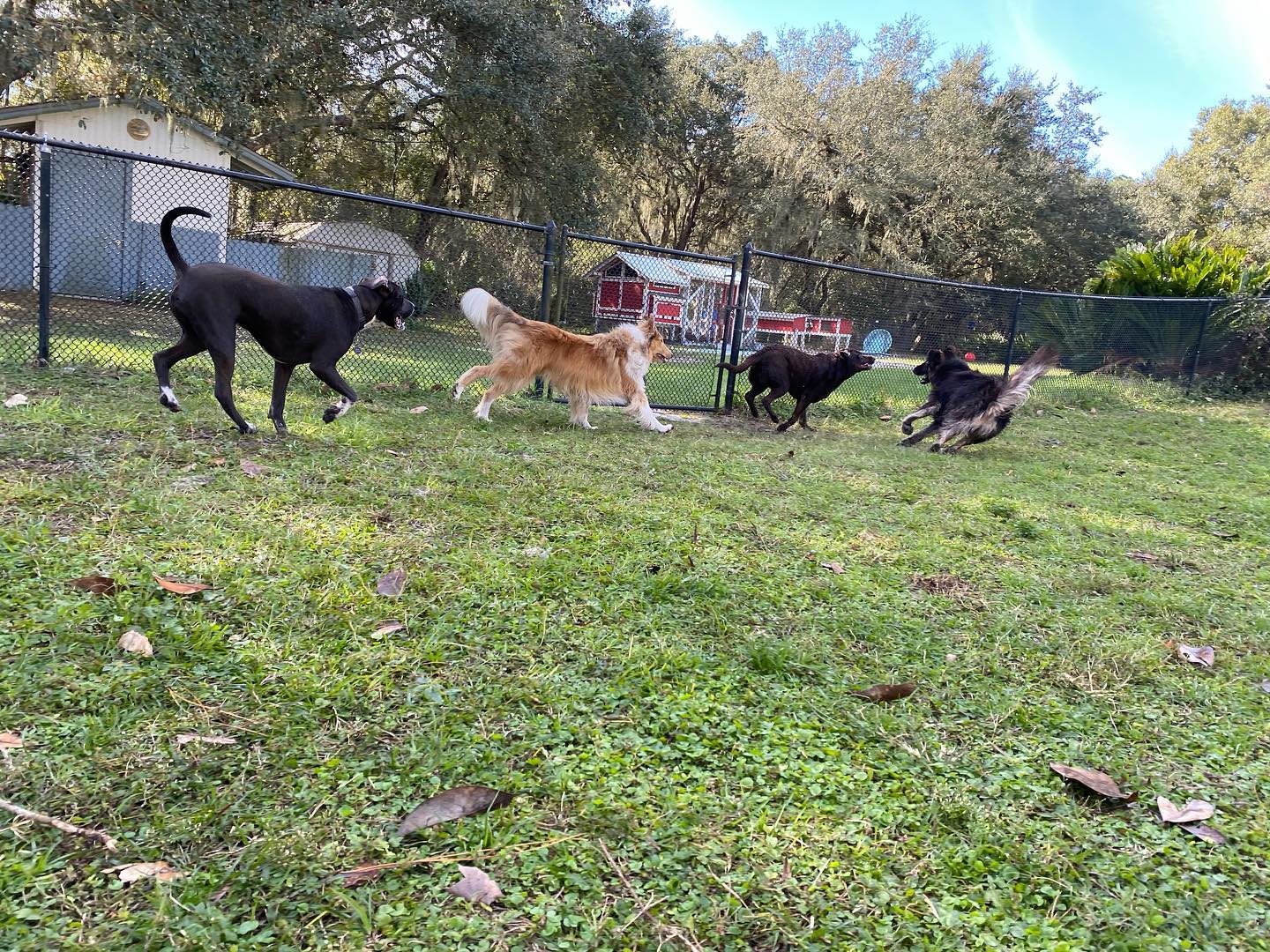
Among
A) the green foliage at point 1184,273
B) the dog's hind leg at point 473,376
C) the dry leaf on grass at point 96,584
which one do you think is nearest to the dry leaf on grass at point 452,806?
the dry leaf on grass at point 96,584

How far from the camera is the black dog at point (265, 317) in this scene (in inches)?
180

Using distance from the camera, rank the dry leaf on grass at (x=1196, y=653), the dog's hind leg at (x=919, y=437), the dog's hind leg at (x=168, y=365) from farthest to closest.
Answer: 1. the dog's hind leg at (x=919, y=437)
2. the dog's hind leg at (x=168, y=365)
3. the dry leaf on grass at (x=1196, y=653)

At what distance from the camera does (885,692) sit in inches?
95.1

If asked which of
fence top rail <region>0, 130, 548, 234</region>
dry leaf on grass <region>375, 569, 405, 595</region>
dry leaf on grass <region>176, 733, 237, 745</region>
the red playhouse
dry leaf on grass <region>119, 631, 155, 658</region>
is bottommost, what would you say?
dry leaf on grass <region>176, 733, 237, 745</region>

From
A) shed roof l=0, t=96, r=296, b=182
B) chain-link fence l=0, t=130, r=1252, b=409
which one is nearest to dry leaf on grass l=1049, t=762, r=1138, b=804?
chain-link fence l=0, t=130, r=1252, b=409

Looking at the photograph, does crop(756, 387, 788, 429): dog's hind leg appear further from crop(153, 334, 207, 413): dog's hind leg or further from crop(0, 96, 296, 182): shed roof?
crop(0, 96, 296, 182): shed roof

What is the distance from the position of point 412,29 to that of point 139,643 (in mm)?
16553

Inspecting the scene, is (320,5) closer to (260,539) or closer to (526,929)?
(260,539)

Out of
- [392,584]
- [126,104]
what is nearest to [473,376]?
[392,584]

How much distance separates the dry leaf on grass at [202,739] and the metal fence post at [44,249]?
5.72 metres

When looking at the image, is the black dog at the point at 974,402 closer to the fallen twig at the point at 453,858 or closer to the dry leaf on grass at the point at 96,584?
→ the fallen twig at the point at 453,858

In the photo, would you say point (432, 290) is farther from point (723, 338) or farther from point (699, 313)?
point (699, 313)

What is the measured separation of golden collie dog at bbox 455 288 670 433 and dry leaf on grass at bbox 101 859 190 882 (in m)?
5.21

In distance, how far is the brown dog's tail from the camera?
8.35 meters
